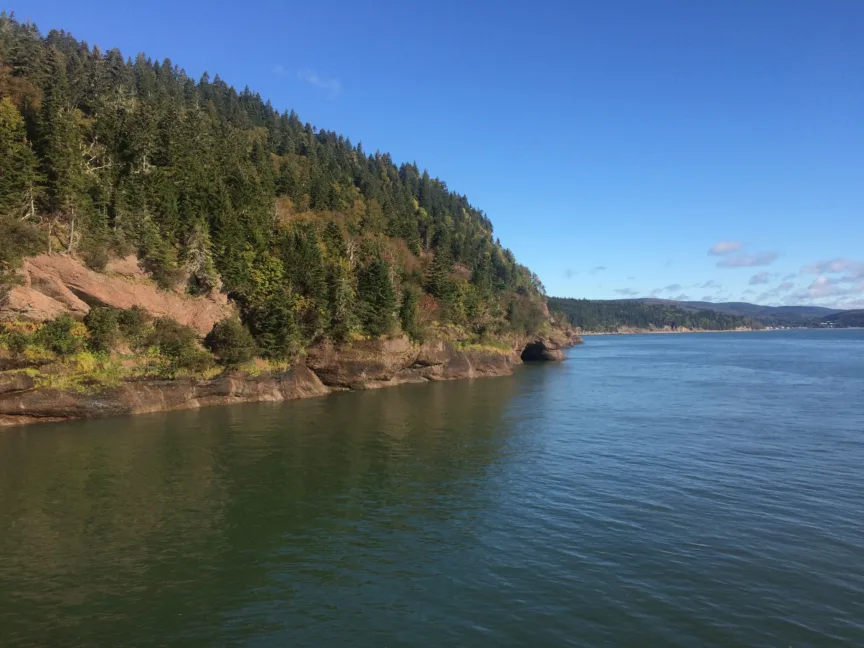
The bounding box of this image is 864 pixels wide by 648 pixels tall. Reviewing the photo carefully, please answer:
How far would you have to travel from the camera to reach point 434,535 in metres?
17.1

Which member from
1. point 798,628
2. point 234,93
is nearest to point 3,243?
point 798,628

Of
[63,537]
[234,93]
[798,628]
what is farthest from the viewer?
[234,93]

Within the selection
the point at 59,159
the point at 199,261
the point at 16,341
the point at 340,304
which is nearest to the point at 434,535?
the point at 16,341

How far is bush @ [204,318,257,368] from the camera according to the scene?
151 ft

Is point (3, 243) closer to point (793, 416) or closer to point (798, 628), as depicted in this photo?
point (798, 628)

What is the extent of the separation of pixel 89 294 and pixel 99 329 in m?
3.28

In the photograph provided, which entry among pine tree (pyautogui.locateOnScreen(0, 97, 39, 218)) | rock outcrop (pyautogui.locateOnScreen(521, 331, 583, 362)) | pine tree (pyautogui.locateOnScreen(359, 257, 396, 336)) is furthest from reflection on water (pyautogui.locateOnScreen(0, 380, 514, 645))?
rock outcrop (pyautogui.locateOnScreen(521, 331, 583, 362))

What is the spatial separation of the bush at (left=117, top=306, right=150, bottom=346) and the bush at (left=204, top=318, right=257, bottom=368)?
20.3 ft

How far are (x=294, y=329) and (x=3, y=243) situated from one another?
2328 cm

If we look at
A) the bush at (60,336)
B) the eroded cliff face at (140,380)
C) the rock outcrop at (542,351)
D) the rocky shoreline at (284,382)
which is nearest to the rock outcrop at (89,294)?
the eroded cliff face at (140,380)

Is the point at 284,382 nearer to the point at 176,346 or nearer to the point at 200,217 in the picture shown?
the point at 176,346

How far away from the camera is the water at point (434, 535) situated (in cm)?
1192

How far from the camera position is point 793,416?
37.3 meters

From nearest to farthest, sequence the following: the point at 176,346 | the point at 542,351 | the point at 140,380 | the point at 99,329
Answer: the point at 99,329, the point at 140,380, the point at 176,346, the point at 542,351
